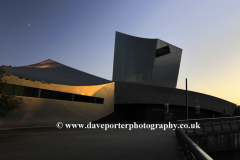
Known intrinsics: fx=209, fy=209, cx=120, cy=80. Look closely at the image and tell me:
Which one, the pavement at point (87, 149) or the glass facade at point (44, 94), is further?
the glass facade at point (44, 94)

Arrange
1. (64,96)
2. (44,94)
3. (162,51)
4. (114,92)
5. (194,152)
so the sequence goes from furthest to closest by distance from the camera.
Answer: (162,51) < (114,92) < (64,96) < (44,94) < (194,152)

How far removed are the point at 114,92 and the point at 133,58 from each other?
19792 mm

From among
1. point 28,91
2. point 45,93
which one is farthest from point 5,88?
point 45,93

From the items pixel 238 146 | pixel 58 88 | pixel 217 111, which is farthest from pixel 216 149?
pixel 217 111

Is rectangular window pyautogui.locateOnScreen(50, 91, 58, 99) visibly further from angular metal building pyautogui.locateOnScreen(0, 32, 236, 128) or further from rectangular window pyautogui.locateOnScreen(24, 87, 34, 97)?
rectangular window pyautogui.locateOnScreen(24, 87, 34, 97)

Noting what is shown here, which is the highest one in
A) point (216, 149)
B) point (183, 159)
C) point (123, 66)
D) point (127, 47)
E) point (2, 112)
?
point (127, 47)

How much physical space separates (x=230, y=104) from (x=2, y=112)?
153 feet

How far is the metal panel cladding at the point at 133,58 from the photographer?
47.9 m

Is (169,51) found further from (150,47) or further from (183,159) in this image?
(183,159)

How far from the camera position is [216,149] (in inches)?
680

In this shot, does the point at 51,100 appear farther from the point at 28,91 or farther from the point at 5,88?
the point at 5,88

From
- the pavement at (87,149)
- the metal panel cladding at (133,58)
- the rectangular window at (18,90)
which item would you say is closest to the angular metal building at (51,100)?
the rectangular window at (18,90)

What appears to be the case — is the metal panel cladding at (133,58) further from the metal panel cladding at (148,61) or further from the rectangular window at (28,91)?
the rectangular window at (28,91)

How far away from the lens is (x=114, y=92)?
114ft
